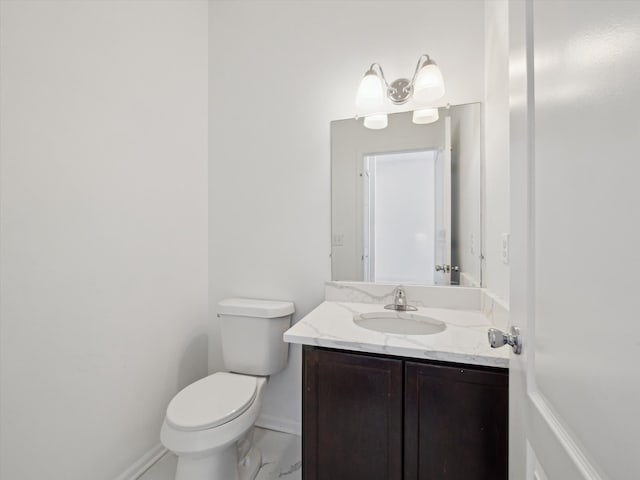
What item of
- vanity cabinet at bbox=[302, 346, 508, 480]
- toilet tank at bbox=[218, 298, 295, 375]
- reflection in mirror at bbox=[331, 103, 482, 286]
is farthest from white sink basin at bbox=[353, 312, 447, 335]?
toilet tank at bbox=[218, 298, 295, 375]

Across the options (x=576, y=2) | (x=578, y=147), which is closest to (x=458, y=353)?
(x=578, y=147)

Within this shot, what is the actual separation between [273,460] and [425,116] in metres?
1.95

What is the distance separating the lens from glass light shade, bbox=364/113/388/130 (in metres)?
1.54

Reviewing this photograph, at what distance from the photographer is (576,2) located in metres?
0.43

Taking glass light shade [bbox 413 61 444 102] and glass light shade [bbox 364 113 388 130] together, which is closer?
glass light shade [bbox 413 61 444 102]

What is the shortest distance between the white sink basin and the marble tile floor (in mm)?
841

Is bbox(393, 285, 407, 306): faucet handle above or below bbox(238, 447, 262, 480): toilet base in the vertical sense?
above

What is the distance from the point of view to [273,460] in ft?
5.02

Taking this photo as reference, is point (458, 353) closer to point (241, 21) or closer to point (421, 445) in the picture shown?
point (421, 445)

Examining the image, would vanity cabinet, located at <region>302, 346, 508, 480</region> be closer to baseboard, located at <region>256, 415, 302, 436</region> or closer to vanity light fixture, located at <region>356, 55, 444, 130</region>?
baseboard, located at <region>256, 415, 302, 436</region>

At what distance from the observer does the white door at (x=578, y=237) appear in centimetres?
34

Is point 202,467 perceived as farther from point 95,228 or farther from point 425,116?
point 425,116

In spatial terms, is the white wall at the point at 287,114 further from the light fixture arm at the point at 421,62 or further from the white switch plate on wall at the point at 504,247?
the white switch plate on wall at the point at 504,247

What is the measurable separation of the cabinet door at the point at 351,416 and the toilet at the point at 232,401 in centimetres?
34
